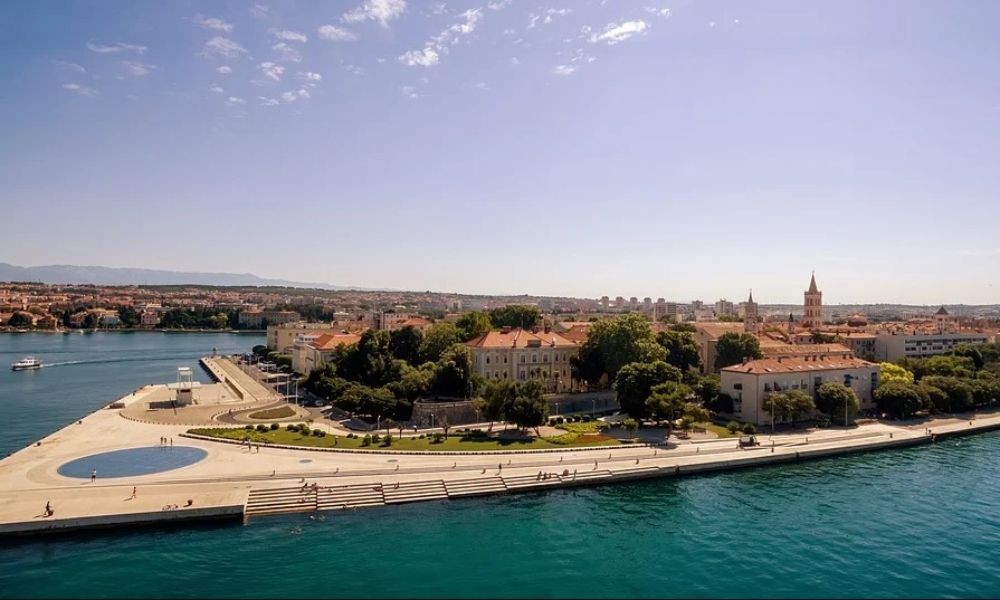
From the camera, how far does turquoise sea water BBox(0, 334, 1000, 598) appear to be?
27.1 meters

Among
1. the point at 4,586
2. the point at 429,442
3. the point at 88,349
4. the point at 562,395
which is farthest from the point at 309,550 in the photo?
the point at 88,349

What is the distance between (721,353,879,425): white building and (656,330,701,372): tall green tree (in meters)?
9.41

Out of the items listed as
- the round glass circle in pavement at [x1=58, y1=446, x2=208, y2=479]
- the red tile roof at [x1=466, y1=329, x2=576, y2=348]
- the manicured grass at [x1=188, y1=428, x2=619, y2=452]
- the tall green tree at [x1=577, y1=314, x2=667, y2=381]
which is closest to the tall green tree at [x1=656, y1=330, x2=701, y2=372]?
the tall green tree at [x1=577, y1=314, x2=667, y2=381]

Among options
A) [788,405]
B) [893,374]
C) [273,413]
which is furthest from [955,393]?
[273,413]

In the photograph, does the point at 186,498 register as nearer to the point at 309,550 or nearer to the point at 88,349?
the point at 309,550

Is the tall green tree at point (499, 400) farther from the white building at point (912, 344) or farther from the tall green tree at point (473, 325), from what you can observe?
the white building at point (912, 344)

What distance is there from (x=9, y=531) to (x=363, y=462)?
A: 18428 millimetres

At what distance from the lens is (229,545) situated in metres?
30.7

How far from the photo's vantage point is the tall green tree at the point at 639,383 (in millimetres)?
55781

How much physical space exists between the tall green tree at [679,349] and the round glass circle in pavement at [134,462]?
48.5 m

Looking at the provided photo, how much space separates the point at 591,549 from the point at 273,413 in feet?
124

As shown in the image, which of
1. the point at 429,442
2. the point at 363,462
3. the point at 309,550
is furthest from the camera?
the point at 429,442

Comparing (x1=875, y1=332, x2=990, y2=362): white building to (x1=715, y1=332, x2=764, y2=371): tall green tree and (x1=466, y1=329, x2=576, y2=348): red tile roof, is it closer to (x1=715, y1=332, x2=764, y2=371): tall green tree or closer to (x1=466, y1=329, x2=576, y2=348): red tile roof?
(x1=715, y1=332, x2=764, y2=371): tall green tree

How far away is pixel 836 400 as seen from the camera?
60312 millimetres
